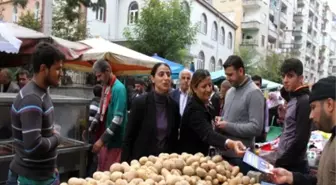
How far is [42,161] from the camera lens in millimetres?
2422

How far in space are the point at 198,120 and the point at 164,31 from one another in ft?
48.6

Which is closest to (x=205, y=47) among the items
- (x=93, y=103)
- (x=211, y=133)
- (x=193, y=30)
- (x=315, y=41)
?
(x=193, y=30)

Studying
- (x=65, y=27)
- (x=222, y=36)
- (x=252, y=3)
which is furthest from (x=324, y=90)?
(x=252, y=3)

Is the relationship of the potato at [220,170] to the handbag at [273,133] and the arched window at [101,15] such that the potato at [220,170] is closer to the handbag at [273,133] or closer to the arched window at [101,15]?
the handbag at [273,133]

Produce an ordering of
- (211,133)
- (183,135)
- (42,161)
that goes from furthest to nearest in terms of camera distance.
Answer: (183,135)
(211,133)
(42,161)

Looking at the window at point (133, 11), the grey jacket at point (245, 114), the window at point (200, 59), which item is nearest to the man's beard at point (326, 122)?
the grey jacket at point (245, 114)

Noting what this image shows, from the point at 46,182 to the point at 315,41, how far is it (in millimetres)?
64263

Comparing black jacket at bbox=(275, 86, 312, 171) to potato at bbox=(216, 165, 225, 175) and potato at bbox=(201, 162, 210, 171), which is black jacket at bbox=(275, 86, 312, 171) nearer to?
potato at bbox=(216, 165, 225, 175)

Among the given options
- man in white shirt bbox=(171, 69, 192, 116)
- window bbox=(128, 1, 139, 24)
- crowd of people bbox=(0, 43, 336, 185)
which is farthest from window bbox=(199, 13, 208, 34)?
crowd of people bbox=(0, 43, 336, 185)

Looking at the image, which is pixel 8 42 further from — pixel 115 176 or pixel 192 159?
pixel 192 159

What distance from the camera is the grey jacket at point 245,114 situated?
3156 mm

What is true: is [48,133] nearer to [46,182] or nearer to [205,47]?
[46,182]

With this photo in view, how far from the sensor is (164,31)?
17.4 m

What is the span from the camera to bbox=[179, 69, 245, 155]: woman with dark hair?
296 cm
